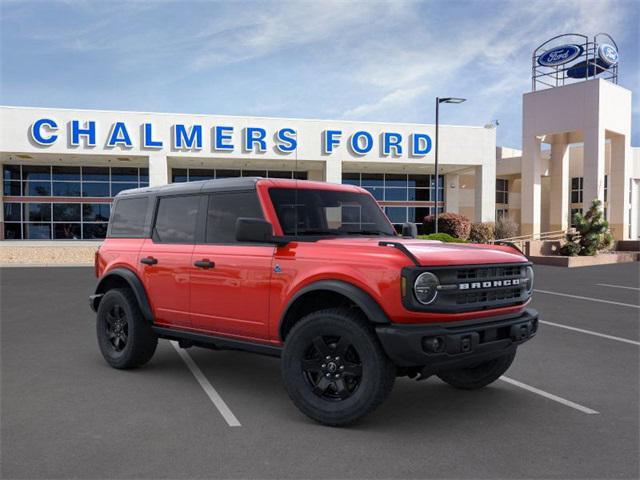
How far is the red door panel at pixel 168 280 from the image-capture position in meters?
5.88

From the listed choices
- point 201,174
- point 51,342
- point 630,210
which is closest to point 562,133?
point 630,210

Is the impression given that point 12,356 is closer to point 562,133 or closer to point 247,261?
point 247,261

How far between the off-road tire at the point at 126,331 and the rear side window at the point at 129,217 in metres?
0.70

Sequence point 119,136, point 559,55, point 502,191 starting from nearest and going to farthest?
point 119,136 < point 559,55 < point 502,191

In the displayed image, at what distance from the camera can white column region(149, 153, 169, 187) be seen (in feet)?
105

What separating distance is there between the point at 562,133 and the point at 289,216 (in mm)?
35147

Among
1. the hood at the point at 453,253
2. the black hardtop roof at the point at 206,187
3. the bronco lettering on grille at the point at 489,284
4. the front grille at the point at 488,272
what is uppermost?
the black hardtop roof at the point at 206,187

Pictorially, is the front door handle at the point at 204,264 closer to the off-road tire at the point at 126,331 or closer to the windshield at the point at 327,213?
the windshield at the point at 327,213

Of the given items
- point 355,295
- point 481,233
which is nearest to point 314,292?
point 355,295

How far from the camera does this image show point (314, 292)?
16.1 feet

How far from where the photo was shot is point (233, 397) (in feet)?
17.9

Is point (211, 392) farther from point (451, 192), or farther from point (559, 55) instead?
point (451, 192)

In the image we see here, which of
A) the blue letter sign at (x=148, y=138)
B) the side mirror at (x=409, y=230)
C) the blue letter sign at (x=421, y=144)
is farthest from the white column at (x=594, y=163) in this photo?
the side mirror at (x=409, y=230)

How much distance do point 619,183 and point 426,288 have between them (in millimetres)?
37004
